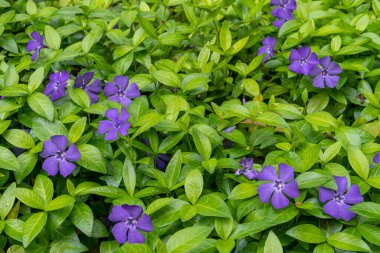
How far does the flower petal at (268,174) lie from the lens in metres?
1.94

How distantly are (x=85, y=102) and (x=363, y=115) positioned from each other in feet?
4.33

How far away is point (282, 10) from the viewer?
293 cm

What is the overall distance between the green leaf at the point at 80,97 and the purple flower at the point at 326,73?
A: 3.69 ft

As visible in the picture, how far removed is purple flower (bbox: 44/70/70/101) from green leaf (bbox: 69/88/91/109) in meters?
0.07

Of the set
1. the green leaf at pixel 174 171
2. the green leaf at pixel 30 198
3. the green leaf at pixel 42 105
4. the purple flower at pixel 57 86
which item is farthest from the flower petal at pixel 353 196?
the purple flower at pixel 57 86

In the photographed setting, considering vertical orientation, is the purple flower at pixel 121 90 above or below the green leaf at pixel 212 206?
above

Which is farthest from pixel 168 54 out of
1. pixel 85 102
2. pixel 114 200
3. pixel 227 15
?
pixel 114 200

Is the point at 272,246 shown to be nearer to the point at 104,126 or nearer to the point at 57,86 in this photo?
the point at 104,126

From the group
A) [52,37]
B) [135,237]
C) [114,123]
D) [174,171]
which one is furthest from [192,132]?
[52,37]

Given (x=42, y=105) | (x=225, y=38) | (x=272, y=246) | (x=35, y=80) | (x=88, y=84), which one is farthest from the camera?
(x=225, y=38)

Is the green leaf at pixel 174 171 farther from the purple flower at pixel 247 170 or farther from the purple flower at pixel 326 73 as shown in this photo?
the purple flower at pixel 326 73

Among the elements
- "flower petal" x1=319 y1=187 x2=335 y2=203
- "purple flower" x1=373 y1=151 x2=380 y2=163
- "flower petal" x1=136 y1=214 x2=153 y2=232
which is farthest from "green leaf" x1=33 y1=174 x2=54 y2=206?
"purple flower" x1=373 y1=151 x2=380 y2=163

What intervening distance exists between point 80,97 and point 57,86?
0.16 m

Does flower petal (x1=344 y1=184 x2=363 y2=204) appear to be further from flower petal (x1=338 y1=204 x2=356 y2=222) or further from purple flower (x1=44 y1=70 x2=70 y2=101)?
purple flower (x1=44 y1=70 x2=70 y2=101)
